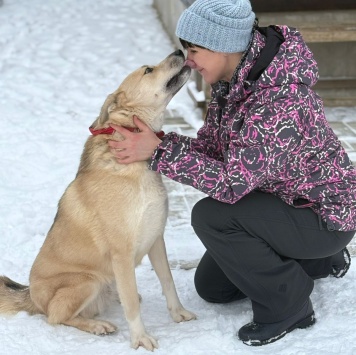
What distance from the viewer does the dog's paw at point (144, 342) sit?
2.81 meters

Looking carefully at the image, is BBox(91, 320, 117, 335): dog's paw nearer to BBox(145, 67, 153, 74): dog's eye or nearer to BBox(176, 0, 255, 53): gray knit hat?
BBox(145, 67, 153, 74): dog's eye

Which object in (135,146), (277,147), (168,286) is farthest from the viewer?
(168,286)

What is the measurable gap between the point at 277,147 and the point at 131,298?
36.6 inches

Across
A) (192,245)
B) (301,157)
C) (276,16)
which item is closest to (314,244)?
(301,157)

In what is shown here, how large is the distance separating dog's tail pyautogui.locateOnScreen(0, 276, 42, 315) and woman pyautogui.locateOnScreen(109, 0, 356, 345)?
35.3 inches

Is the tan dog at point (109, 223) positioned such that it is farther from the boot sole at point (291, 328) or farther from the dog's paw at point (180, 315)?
the boot sole at point (291, 328)

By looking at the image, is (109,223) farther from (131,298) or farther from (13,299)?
(13,299)

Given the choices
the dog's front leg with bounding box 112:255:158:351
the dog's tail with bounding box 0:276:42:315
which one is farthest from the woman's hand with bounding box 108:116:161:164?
the dog's tail with bounding box 0:276:42:315

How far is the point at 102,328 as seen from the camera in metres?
2.95

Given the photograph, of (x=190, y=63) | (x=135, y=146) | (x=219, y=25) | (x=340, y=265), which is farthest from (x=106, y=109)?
(x=340, y=265)

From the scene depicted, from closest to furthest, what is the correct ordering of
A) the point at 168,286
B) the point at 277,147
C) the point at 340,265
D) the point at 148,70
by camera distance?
the point at 277,147 < the point at 148,70 < the point at 168,286 < the point at 340,265

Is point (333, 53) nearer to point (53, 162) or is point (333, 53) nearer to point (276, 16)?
point (276, 16)

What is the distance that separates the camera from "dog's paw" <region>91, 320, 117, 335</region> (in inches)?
116

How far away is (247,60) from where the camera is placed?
2.67 metres
